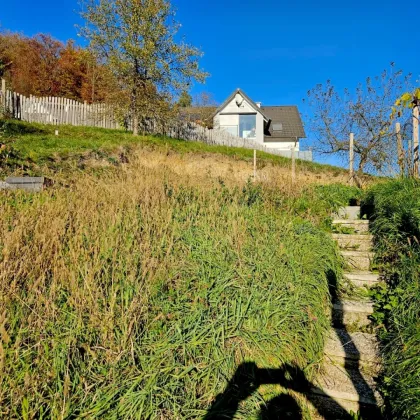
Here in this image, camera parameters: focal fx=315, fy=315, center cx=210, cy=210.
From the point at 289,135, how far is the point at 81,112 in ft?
69.8

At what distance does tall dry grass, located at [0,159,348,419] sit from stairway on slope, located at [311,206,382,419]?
0.19 m

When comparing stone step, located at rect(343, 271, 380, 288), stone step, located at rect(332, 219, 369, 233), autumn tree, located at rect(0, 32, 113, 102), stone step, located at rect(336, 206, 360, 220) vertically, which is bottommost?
stone step, located at rect(343, 271, 380, 288)

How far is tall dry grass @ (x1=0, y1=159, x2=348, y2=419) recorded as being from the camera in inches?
68.4

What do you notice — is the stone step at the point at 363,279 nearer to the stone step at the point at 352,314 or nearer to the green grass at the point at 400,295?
the green grass at the point at 400,295

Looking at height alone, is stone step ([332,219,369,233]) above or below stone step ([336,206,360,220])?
below

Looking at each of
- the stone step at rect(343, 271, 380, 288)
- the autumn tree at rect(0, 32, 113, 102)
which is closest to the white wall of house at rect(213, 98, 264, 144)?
the autumn tree at rect(0, 32, 113, 102)

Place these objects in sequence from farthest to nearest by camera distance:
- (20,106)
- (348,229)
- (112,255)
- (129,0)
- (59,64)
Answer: (59,64), (129,0), (20,106), (348,229), (112,255)

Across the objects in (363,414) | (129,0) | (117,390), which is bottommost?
(363,414)

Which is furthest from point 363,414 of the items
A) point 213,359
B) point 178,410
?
point 178,410

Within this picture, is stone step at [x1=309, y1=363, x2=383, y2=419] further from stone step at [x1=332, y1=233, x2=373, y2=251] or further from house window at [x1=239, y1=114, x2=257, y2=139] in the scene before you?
house window at [x1=239, y1=114, x2=257, y2=139]

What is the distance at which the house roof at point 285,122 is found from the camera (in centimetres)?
3131

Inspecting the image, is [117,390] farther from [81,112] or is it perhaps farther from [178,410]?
[81,112]

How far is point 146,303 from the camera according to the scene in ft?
7.59

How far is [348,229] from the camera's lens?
521cm
